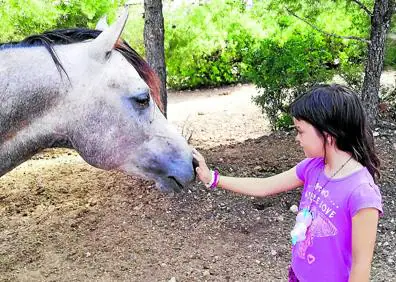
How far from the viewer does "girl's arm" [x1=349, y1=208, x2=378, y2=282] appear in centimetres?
183

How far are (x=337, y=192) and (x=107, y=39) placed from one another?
123 centimetres

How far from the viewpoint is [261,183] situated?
2.43m

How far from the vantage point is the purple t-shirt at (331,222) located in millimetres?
1899

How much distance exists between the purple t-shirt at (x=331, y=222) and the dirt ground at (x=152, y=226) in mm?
1497

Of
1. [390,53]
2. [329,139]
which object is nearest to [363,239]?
[329,139]

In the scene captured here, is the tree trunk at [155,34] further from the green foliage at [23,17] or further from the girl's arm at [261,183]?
the green foliage at [23,17]

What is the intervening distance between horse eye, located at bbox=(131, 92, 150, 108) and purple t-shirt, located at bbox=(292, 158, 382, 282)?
87 cm

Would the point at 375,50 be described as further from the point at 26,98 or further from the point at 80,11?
the point at 80,11

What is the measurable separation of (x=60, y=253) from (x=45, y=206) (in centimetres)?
80

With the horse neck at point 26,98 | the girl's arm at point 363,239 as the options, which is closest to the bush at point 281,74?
the horse neck at point 26,98

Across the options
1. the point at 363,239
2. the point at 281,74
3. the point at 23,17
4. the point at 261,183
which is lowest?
the point at 281,74

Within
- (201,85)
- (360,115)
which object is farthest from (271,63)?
(201,85)

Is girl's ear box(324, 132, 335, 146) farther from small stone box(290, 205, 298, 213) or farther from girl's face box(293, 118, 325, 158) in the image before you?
small stone box(290, 205, 298, 213)

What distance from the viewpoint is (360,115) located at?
6.40 ft
